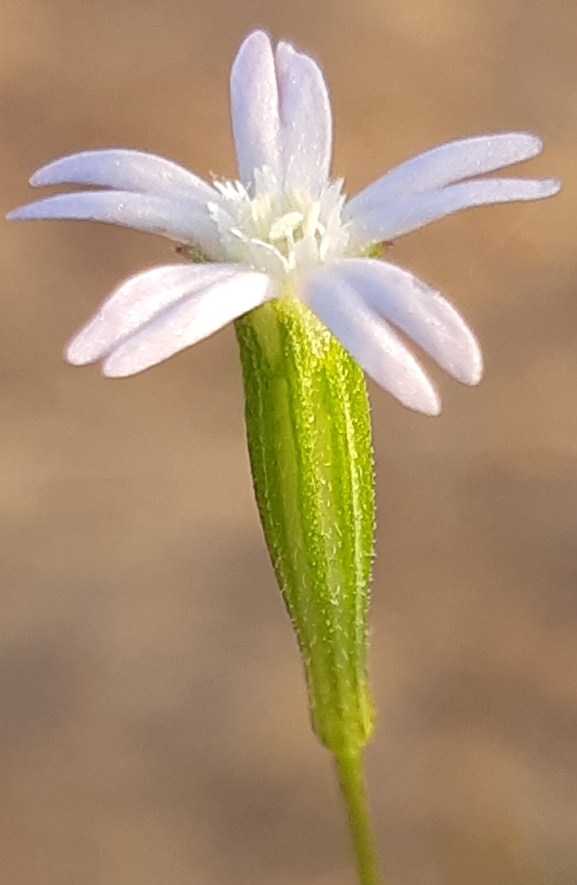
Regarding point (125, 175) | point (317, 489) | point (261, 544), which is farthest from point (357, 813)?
point (261, 544)

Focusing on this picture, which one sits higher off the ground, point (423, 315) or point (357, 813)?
point (423, 315)

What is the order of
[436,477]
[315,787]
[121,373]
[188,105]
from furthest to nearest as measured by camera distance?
[188,105] < [436,477] < [315,787] < [121,373]

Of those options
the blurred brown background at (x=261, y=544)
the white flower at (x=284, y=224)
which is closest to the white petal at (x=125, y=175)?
the white flower at (x=284, y=224)

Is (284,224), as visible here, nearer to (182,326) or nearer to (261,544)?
(182,326)

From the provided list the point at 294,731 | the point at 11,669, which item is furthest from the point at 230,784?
the point at 11,669

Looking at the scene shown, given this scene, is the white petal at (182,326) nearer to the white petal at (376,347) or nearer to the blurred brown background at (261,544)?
the white petal at (376,347)

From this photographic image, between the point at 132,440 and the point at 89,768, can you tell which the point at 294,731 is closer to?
the point at 89,768

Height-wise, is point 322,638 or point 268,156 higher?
point 268,156
